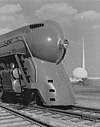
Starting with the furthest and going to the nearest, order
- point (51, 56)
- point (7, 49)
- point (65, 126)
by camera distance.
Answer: point (7, 49), point (51, 56), point (65, 126)

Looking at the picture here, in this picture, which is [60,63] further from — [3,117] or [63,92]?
[3,117]

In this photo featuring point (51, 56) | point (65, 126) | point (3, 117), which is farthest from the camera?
point (51, 56)

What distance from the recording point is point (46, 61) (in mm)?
10734

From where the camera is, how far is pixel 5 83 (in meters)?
11.7

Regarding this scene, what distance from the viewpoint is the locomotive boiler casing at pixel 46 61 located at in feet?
32.1

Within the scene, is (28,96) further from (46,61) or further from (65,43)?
(65,43)

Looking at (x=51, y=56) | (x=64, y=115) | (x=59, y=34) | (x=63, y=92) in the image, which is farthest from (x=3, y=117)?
(x=59, y=34)

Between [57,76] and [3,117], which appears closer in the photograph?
[3,117]

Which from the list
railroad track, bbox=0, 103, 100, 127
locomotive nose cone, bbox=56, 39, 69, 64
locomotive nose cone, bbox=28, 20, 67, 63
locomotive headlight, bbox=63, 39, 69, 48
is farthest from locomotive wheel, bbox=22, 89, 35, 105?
locomotive headlight, bbox=63, 39, 69, 48

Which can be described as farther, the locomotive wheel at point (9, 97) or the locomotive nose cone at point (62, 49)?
the locomotive wheel at point (9, 97)

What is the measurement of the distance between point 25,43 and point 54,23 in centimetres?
169

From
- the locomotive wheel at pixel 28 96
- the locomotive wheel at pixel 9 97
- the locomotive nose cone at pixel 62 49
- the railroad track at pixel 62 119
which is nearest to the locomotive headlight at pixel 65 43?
the locomotive nose cone at pixel 62 49

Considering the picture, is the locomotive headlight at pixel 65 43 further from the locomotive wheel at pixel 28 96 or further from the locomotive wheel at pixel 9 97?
the locomotive wheel at pixel 9 97

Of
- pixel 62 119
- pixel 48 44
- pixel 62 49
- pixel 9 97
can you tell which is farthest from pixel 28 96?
pixel 62 119
